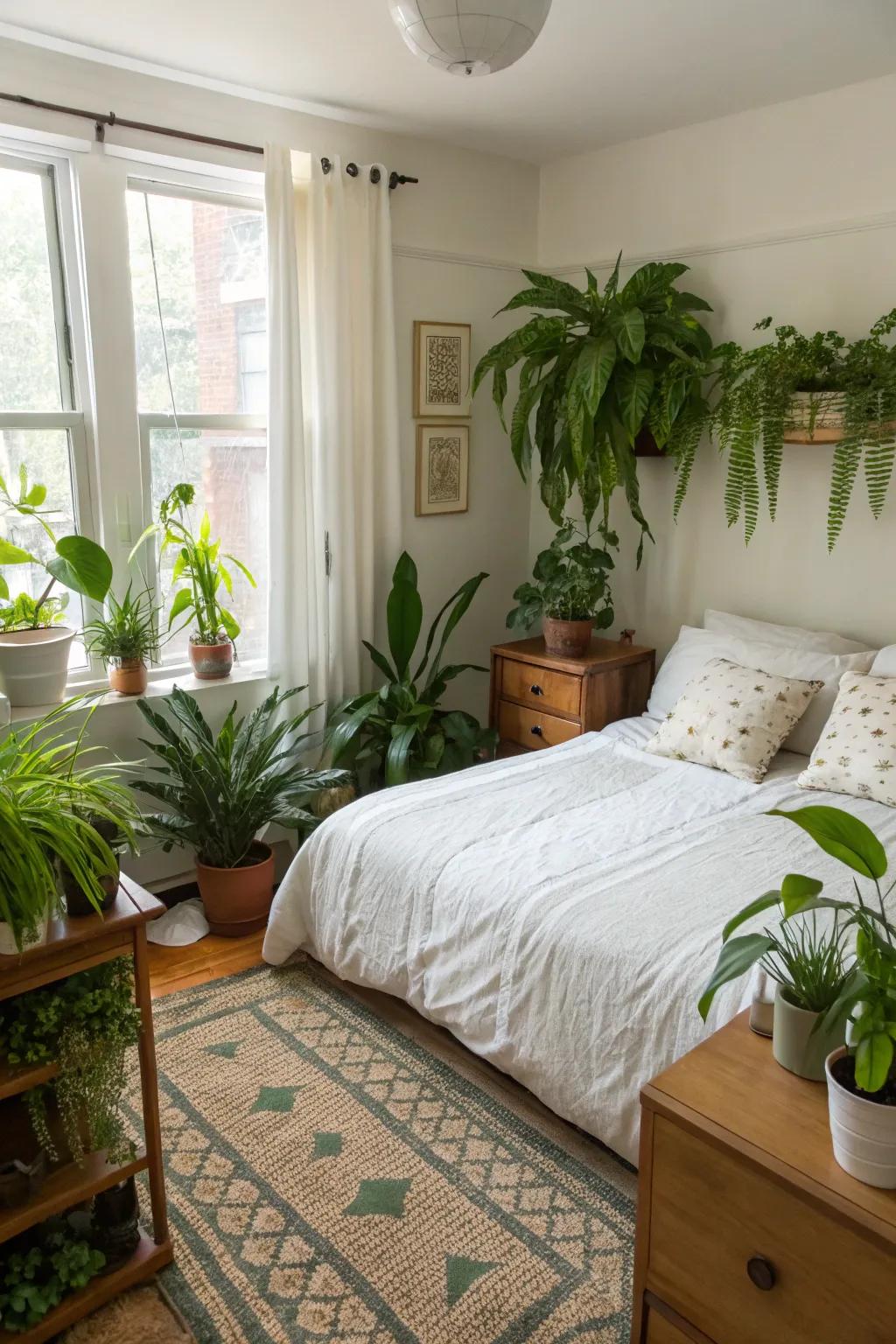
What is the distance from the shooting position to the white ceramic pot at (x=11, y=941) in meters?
1.54

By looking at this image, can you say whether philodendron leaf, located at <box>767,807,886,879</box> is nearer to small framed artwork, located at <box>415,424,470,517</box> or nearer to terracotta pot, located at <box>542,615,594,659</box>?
terracotta pot, located at <box>542,615,594,659</box>

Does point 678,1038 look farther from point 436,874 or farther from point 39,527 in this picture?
point 39,527

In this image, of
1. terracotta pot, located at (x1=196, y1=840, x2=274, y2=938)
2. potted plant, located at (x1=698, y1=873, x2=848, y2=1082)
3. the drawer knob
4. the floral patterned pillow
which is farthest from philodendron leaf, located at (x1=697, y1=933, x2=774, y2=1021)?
terracotta pot, located at (x1=196, y1=840, x2=274, y2=938)

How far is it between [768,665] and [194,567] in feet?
6.14

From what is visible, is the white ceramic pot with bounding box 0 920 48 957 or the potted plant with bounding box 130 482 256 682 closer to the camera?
the white ceramic pot with bounding box 0 920 48 957

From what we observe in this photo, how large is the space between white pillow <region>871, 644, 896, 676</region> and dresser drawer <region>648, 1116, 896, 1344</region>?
1.88 meters

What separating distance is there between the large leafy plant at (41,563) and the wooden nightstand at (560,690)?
1.48 metres

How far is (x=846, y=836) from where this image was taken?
4.18 ft

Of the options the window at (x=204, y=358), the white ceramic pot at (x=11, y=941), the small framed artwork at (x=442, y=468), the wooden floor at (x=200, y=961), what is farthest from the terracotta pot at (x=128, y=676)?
the white ceramic pot at (x=11, y=941)

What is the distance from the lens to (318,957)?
2805mm

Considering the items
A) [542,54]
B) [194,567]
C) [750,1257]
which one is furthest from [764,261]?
[750,1257]

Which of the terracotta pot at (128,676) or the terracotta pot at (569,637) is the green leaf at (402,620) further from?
the terracotta pot at (128,676)

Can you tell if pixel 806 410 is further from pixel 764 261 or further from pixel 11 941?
pixel 11 941

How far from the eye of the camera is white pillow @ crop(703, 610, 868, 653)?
3123 millimetres
